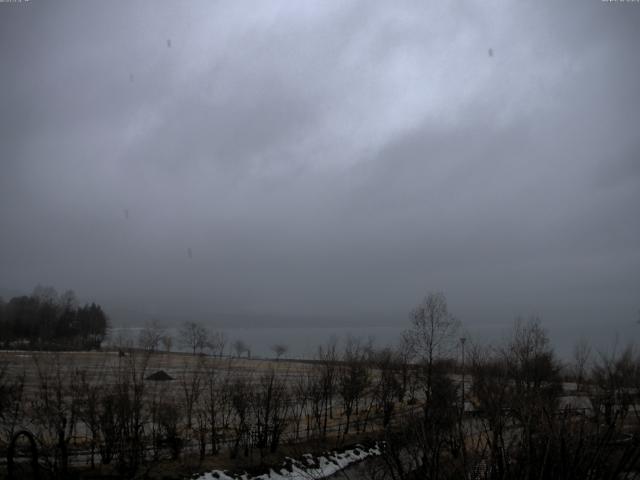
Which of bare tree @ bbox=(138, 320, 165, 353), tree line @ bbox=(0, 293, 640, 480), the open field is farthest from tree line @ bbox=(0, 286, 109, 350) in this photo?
the open field

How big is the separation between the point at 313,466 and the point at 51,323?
106 meters

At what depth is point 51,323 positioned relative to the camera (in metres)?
118

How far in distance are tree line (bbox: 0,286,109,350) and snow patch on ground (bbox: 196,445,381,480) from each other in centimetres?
7486

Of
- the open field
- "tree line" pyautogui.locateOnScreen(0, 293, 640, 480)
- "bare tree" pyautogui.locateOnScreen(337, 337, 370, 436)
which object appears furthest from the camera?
"bare tree" pyautogui.locateOnScreen(337, 337, 370, 436)

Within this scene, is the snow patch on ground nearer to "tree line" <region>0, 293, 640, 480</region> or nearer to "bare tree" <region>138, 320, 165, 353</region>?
"tree line" <region>0, 293, 640, 480</region>

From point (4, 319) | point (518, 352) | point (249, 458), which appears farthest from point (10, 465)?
point (4, 319)

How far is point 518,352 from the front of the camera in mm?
50281

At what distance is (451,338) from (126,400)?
36.6m

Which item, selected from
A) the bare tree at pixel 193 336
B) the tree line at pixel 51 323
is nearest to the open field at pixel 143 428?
the tree line at pixel 51 323

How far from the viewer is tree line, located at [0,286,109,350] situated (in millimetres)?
103375

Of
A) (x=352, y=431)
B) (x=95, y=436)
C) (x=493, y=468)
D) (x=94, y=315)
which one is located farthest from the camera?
(x=94, y=315)

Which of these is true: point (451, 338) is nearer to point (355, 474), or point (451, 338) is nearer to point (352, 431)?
point (352, 431)

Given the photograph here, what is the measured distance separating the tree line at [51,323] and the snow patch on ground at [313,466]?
74863mm

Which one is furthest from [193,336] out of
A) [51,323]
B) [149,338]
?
[149,338]
